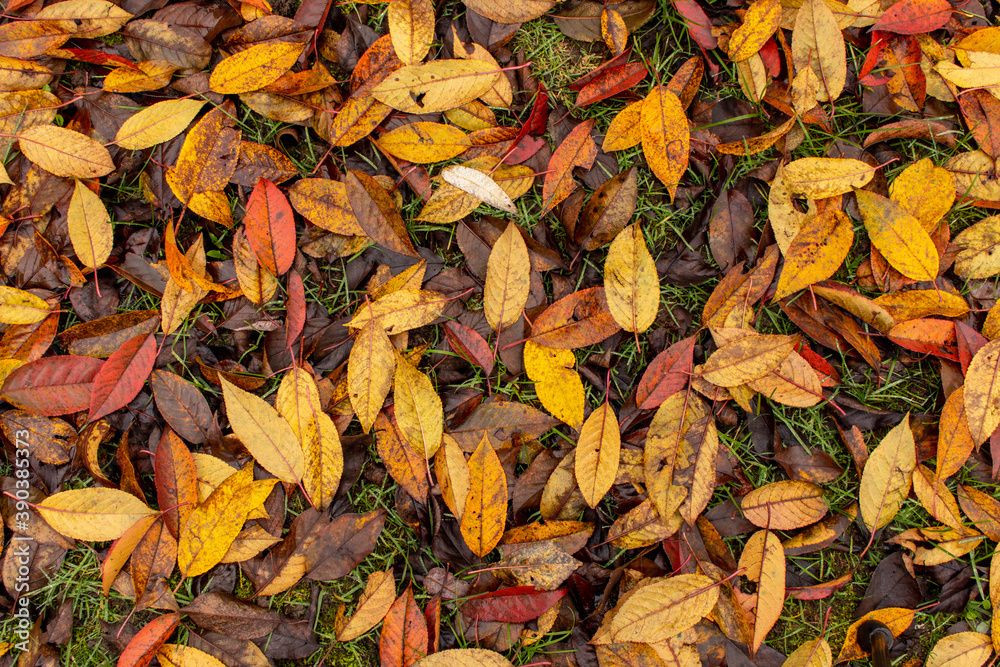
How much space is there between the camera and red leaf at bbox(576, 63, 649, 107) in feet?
5.71

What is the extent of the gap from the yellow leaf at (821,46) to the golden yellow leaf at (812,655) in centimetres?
169

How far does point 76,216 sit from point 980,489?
9.71 ft

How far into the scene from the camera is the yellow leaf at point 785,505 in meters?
1.71

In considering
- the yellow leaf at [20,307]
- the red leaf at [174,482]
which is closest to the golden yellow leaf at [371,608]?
the red leaf at [174,482]

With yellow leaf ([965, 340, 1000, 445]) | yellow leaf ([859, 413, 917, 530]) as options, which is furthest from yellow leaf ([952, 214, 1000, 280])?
yellow leaf ([859, 413, 917, 530])

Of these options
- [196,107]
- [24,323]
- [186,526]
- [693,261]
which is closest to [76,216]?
[24,323]

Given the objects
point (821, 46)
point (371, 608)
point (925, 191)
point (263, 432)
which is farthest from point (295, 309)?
point (925, 191)

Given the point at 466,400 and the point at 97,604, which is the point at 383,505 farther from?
the point at 97,604

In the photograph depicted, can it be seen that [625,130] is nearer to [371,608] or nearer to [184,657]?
[371,608]

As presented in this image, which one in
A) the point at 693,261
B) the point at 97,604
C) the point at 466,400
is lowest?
the point at 97,604

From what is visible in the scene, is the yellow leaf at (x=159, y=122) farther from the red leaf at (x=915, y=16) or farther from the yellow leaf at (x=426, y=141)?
the red leaf at (x=915, y=16)

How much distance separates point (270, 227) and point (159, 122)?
49 cm

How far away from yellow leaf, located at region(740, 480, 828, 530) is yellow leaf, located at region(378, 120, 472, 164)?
4.63 feet

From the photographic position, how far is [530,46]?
1.81m
